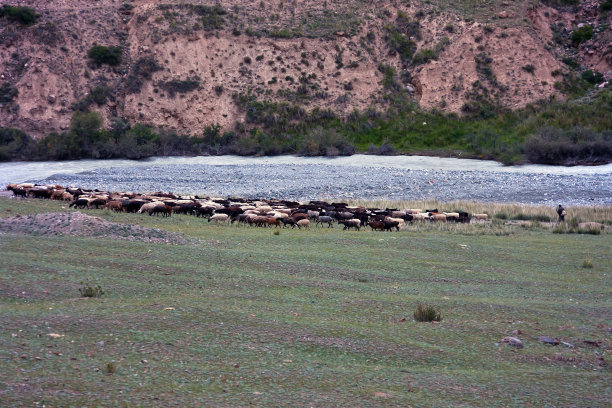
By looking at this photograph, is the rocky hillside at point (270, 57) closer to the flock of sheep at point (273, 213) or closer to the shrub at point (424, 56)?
the shrub at point (424, 56)

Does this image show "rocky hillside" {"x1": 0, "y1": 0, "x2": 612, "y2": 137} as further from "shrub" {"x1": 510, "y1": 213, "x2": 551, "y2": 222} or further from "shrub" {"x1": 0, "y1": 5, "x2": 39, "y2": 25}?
"shrub" {"x1": 510, "y1": 213, "x2": 551, "y2": 222}

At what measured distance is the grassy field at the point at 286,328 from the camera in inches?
301

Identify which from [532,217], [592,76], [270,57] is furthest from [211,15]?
[532,217]

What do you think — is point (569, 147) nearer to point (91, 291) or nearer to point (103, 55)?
point (103, 55)

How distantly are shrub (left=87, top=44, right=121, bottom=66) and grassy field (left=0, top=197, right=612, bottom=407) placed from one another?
49954mm

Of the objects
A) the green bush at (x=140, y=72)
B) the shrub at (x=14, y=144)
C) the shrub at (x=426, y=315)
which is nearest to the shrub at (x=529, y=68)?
the green bush at (x=140, y=72)

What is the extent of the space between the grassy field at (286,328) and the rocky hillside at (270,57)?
45.0 meters

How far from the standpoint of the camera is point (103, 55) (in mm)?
62875

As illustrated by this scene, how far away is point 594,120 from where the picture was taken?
5278 centimetres

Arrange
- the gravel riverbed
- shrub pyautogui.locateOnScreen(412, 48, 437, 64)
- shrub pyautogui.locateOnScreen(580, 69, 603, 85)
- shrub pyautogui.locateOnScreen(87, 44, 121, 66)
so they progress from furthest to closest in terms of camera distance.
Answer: shrub pyautogui.locateOnScreen(412, 48, 437, 64) < shrub pyautogui.locateOnScreen(87, 44, 121, 66) < shrub pyautogui.locateOnScreen(580, 69, 603, 85) < the gravel riverbed

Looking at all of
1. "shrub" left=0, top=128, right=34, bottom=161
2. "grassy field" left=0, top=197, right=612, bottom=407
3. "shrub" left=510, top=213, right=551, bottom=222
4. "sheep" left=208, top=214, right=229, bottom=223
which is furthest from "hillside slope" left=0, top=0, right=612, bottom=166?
"grassy field" left=0, top=197, right=612, bottom=407

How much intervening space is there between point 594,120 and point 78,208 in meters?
41.9

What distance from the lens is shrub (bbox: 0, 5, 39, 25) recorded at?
62.8 metres

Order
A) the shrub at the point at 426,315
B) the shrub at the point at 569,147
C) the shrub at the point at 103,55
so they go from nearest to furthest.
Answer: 1. the shrub at the point at 426,315
2. the shrub at the point at 569,147
3. the shrub at the point at 103,55
